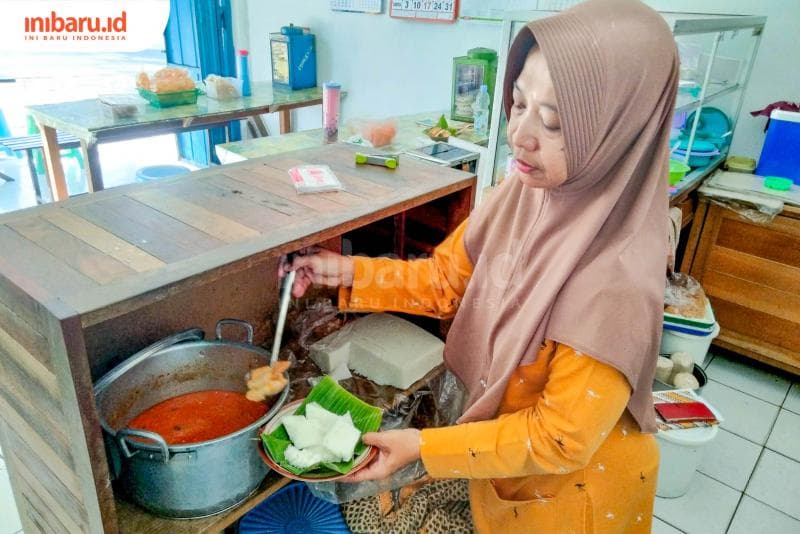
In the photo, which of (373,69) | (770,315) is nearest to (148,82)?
(373,69)

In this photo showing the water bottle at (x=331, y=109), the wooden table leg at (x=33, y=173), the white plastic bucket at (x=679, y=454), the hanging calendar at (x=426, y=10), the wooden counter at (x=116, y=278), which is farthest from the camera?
the wooden table leg at (x=33, y=173)

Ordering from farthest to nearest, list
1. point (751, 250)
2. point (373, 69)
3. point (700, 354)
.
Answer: point (373, 69) → point (751, 250) → point (700, 354)

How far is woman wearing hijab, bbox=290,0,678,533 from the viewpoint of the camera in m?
0.87

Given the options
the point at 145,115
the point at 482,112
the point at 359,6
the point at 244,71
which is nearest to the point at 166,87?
the point at 145,115

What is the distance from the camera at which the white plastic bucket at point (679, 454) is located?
2.00 meters

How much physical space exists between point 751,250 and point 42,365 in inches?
112

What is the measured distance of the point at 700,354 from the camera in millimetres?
2359

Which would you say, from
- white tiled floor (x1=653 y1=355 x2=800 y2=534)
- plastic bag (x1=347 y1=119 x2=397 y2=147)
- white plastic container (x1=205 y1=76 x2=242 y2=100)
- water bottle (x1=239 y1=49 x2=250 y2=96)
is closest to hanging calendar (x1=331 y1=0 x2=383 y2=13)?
water bottle (x1=239 y1=49 x2=250 y2=96)

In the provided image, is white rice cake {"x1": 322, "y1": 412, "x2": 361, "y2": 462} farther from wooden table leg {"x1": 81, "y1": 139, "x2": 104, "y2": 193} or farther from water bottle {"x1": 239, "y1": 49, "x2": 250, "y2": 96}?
water bottle {"x1": 239, "y1": 49, "x2": 250, "y2": 96}

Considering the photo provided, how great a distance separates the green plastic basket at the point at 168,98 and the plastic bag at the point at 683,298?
2867mm

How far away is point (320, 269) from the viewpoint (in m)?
1.30

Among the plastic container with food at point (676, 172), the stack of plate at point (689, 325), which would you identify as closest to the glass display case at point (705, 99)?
the plastic container with food at point (676, 172)

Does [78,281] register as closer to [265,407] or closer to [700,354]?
[265,407]

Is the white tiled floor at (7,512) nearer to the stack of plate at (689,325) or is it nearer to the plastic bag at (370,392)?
the plastic bag at (370,392)
